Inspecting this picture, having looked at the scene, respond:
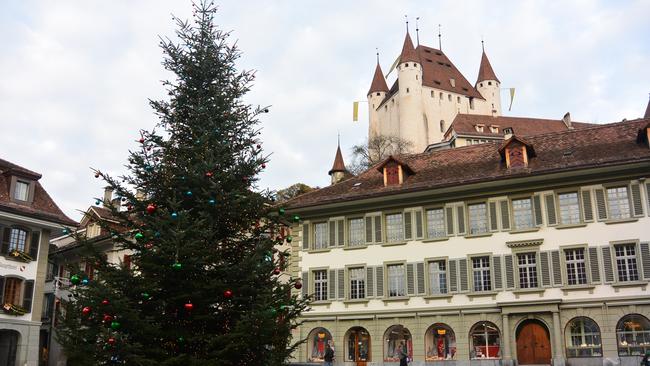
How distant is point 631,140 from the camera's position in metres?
29.8

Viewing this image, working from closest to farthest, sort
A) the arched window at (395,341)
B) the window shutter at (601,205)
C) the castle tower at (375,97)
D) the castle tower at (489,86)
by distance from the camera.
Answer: the window shutter at (601,205) → the arched window at (395,341) → the castle tower at (489,86) → the castle tower at (375,97)

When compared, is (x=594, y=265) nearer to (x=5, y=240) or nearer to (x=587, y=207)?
(x=587, y=207)

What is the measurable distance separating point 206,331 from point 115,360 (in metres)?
1.64

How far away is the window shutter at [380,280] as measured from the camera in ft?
105

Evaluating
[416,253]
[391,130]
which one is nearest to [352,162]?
[391,130]

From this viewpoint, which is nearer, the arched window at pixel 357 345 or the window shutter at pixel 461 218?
the window shutter at pixel 461 218

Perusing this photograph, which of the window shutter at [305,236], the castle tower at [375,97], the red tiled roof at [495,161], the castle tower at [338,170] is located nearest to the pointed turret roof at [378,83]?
the castle tower at [375,97]

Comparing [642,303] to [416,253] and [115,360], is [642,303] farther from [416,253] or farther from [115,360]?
[115,360]

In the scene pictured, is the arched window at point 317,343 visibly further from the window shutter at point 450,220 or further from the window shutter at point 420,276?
the window shutter at point 450,220

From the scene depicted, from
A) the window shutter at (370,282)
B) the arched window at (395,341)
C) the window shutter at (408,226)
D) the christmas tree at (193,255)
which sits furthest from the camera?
the window shutter at (370,282)

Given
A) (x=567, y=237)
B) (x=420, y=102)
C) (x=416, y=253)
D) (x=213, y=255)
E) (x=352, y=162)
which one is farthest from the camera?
(x=420, y=102)

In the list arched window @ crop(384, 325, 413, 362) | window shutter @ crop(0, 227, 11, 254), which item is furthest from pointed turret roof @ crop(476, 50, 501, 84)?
Answer: window shutter @ crop(0, 227, 11, 254)

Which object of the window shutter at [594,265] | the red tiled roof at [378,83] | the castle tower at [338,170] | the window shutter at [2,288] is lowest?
the window shutter at [2,288]

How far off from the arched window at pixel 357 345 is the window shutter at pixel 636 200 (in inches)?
495
